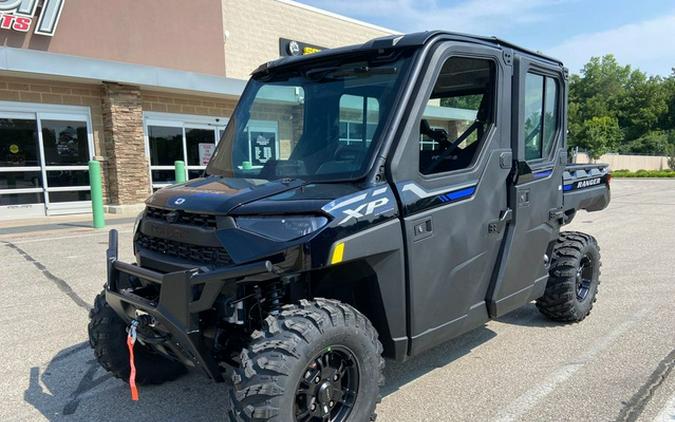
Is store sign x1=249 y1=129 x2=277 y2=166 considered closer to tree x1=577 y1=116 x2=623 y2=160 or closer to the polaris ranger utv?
the polaris ranger utv

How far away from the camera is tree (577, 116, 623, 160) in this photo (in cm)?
4766

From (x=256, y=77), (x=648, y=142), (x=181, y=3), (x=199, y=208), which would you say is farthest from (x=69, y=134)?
(x=648, y=142)

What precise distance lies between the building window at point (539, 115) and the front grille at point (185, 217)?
8.05ft

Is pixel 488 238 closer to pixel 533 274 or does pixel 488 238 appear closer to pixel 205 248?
pixel 533 274

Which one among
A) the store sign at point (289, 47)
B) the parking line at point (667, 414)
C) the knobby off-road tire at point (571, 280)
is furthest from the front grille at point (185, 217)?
the store sign at point (289, 47)

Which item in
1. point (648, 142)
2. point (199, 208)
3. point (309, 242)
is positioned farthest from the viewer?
point (648, 142)

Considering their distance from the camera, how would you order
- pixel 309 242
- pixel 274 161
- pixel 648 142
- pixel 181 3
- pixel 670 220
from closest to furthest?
pixel 309 242, pixel 274 161, pixel 670 220, pixel 181 3, pixel 648 142

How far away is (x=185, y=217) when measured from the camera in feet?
9.30

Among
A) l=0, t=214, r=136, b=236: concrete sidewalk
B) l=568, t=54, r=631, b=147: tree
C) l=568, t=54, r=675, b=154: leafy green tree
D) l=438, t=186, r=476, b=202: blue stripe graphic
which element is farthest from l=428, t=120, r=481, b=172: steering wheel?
l=568, t=54, r=631, b=147: tree

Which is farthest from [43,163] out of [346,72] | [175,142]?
[346,72]

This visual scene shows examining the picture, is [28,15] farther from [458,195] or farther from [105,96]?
[458,195]

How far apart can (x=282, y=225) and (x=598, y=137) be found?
172 ft

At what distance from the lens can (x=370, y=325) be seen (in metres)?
2.75

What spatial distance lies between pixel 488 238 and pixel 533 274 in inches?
→ 34.5
